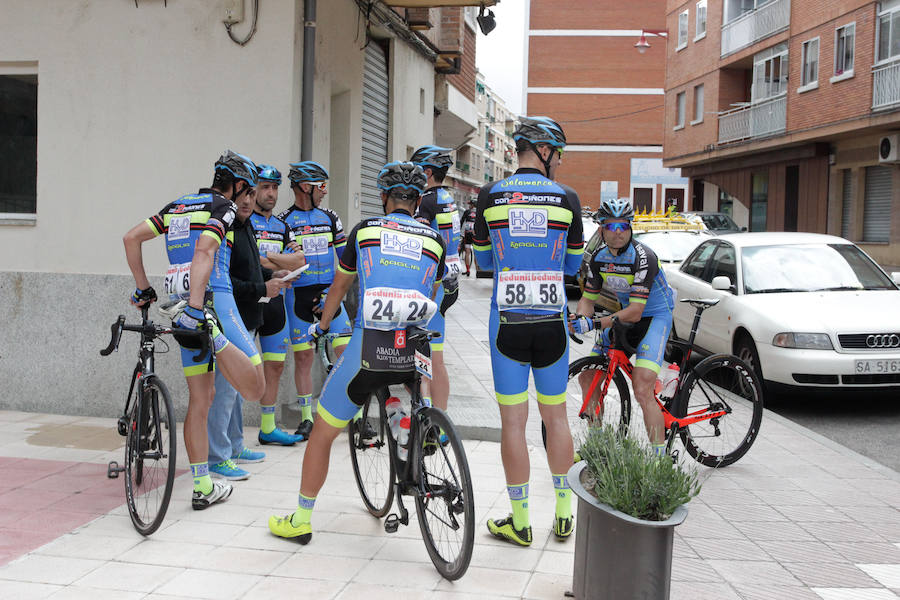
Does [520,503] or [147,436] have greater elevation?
[147,436]

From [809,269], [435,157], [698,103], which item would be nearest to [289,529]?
[435,157]

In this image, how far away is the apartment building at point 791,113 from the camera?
88.5 feet

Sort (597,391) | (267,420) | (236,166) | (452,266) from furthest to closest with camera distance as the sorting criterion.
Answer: (267,420) → (452,266) → (597,391) → (236,166)

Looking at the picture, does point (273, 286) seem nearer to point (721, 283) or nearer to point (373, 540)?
point (373, 540)

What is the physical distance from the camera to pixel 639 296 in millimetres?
6008

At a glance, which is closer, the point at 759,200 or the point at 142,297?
the point at 142,297

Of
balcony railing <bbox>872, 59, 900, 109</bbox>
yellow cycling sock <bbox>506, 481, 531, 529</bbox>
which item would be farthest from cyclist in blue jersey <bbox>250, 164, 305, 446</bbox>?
balcony railing <bbox>872, 59, 900, 109</bbox>

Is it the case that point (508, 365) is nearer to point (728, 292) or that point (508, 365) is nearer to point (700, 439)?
point (700, 439)

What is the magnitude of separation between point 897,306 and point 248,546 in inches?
279

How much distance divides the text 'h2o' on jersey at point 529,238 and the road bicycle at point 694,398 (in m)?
1.35

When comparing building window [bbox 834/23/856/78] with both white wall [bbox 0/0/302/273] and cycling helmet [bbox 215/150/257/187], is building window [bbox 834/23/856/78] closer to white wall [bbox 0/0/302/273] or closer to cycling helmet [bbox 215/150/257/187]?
white wall [bbox 0/0/302/273]

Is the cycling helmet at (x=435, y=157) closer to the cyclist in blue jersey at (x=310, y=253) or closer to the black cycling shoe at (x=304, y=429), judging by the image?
the cyclist in blue jersey at (x=310, y=253)

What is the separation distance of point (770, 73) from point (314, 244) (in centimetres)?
3129

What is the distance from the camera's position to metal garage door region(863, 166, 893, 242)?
27766mm
